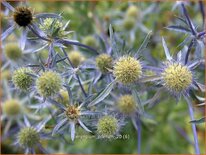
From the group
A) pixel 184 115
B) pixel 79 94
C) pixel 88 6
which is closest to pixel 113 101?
pixel 79 94

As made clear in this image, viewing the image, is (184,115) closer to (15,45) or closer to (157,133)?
(157,133)

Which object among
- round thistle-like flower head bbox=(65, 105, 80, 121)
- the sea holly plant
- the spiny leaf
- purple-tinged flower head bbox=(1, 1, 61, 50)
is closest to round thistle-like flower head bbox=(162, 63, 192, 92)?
the sea holly plant

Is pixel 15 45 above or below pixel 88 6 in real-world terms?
below

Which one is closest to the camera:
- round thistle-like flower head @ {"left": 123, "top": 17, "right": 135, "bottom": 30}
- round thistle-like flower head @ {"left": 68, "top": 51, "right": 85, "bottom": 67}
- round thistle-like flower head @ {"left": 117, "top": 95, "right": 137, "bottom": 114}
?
round thistle-like flower head @ {"left": 117, "top": 95, "right": 137, "bottom": 114}

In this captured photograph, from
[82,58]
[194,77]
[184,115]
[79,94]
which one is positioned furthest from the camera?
[184,115]

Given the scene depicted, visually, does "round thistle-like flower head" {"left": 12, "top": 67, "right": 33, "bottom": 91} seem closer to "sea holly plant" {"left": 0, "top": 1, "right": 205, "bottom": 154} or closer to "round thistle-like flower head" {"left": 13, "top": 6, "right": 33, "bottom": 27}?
"sea holly plant" {"left": 0, "top": 1, "right": 205, "bottom": 154}
